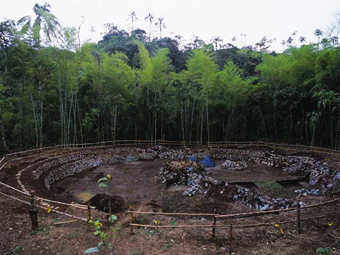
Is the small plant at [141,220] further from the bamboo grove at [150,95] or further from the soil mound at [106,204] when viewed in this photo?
the bamboo grove at [150,95]

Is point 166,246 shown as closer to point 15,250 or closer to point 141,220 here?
point 141,220

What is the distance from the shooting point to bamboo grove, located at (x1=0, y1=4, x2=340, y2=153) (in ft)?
32.3

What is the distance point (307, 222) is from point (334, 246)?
31.7 inches

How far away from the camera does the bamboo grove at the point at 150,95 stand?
9.85m

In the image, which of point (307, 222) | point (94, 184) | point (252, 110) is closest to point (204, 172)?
point (94, 184)

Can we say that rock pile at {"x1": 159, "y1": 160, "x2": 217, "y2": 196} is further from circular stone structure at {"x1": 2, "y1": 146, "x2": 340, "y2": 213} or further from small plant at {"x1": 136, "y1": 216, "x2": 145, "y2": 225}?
small plant at {"x1": 136, "y1": 216, "x2": 145, "y2": 225}

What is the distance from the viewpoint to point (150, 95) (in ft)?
42.9

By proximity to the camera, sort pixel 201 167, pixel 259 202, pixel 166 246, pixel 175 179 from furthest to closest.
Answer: pixel 201 167, pixel 175 179, pixel 259 202, pixel 166 246

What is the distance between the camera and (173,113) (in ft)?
44.4

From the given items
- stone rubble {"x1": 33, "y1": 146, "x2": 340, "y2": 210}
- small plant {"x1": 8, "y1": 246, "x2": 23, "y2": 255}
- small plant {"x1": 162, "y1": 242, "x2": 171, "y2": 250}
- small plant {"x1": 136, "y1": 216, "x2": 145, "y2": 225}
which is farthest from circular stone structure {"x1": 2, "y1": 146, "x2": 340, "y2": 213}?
small plant {"x1": 8, "y1": 246, "x2": 23, "y2": 255}

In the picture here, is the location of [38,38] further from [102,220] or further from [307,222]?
[307,222]

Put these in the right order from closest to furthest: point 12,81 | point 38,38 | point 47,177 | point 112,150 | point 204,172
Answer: point 47,177 < point 204,172 < point 38,38 < point 12,81 < point 112,150

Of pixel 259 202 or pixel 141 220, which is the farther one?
→ pixel 259 202

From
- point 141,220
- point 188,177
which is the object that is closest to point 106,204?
point 141,220
